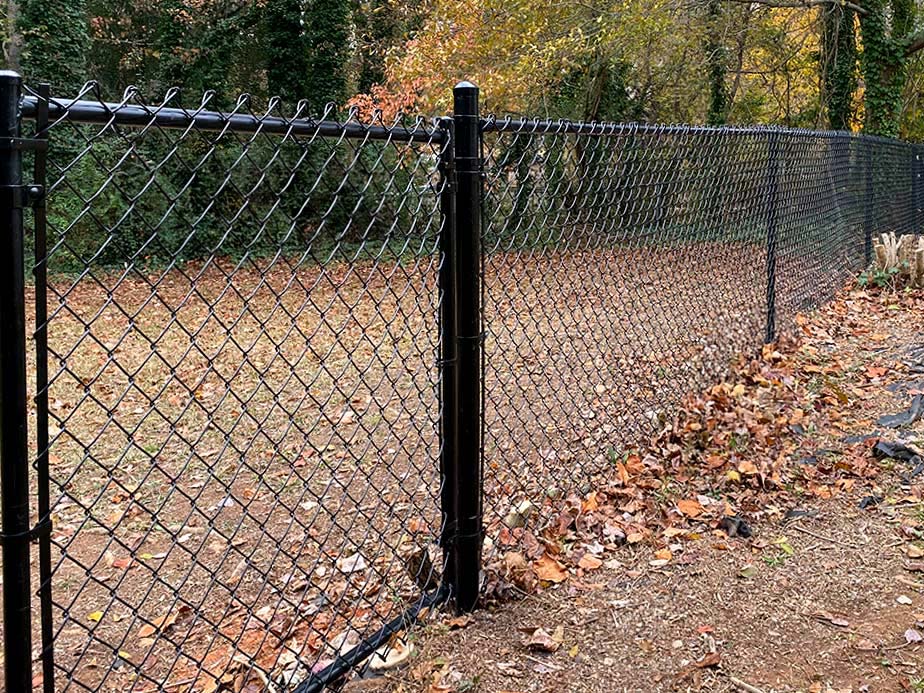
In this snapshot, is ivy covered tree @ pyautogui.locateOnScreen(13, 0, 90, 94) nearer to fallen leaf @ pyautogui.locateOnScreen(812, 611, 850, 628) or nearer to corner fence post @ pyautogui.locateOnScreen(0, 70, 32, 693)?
corner fence post @ pyautogui.locateOnScreen(0, 70, 32, 693)

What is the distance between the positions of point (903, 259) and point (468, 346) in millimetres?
7714

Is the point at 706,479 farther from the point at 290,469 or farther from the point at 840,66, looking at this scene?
the point at 840,66

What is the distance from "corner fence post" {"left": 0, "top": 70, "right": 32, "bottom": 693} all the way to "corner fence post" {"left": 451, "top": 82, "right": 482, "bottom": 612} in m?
1.34

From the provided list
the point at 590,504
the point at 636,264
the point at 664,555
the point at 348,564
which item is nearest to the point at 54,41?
the point at 636,264

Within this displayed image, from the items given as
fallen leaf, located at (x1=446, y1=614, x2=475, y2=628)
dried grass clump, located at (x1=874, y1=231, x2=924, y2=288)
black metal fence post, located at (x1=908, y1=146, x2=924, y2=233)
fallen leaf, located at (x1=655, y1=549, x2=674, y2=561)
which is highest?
black metal fence post, located at (x1=908, y1=146, x2=924, y2=233)

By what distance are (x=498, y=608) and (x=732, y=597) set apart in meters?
0.85

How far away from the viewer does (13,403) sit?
1.51 meters

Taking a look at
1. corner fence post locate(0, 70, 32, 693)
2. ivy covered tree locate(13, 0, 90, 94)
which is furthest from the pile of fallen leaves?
ivy covered tree locate(13, 0, 90, 94)

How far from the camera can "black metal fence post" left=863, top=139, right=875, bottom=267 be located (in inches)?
384

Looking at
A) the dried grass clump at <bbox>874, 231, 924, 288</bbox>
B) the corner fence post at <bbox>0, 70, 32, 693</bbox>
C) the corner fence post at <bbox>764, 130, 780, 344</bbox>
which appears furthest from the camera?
the dried grass clump at <bbox>874, 231, 924, 288</bbox>

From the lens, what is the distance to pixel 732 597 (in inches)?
114

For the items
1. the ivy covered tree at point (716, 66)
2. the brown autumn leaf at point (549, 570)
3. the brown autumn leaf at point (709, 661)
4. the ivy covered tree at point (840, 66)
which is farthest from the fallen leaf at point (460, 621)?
the ivy covered tree at point (840, 66)

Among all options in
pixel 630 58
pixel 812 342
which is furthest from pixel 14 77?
pixel 630 58

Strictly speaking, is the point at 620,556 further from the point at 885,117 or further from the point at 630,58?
the point at 885,117
